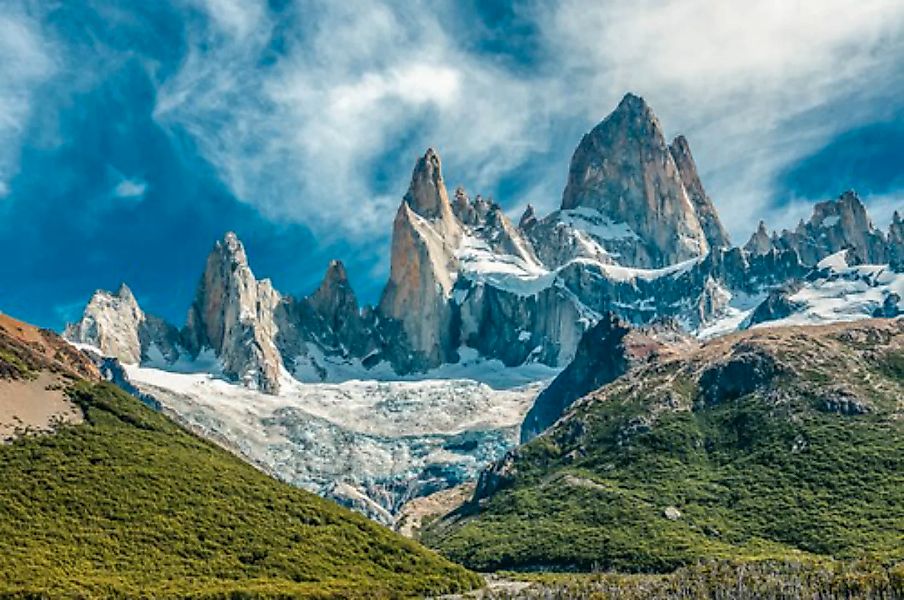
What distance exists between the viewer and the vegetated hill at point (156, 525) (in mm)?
137500

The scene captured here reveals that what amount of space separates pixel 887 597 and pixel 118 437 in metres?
117

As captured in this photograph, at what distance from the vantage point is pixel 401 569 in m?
173

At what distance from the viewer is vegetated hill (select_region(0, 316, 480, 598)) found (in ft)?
451

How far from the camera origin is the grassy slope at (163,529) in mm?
137250

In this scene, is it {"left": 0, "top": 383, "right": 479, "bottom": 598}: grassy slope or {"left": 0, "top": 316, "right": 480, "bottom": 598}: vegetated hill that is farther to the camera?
{"left": 0, "top": 316, "right": 480, "bottom": 598}: vegetated hill

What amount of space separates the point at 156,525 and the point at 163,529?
4.05ft

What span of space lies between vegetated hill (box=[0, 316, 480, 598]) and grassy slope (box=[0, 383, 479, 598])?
9.3 inches

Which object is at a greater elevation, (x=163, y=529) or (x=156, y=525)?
(x=156, y=525)

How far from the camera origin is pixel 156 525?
153000 mm

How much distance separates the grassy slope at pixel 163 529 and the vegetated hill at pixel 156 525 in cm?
24

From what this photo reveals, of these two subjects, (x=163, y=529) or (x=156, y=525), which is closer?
(x=163, y=529)

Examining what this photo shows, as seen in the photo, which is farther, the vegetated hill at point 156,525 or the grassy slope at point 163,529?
the vegetated hill at point 156,525

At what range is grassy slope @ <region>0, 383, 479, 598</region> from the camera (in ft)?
450

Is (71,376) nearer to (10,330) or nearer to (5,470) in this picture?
(10,330)
